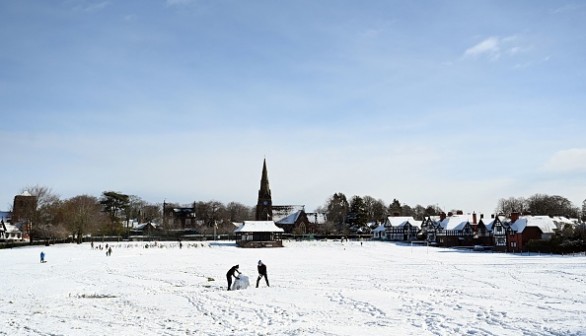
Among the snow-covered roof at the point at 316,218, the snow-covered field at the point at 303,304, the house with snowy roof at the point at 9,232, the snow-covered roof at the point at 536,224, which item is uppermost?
the snow-covered roof at the point at 316,218

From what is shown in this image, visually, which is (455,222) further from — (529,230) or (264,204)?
(264,204)

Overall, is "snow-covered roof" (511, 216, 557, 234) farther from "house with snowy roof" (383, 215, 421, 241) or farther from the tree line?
"house with snowy roof" (383, 215, 421, 241)

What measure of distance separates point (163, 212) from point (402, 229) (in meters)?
62.9

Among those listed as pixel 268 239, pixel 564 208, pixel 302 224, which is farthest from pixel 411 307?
pixel 564 208

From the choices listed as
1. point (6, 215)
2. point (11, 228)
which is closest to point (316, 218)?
point (11, 228)

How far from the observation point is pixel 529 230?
62.3m

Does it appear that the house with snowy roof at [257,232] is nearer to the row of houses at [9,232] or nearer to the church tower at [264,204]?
the church tower at [264,204]

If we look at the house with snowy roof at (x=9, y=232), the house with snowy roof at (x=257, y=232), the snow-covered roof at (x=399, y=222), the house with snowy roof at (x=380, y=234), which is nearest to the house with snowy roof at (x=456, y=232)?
the snow-covered roof at (x=399, y=222)

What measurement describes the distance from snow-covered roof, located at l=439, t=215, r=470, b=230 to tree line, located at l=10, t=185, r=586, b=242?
55.6ft

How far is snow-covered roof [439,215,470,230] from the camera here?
80.0 meters

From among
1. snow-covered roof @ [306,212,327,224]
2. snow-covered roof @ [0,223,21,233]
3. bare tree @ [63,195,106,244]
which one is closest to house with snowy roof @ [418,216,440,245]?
snow-covered roof @ [306,212,327,224]

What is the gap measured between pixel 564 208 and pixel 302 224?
2363 inches

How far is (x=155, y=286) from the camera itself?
24.8 m

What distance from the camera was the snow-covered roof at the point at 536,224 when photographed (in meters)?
62.4
